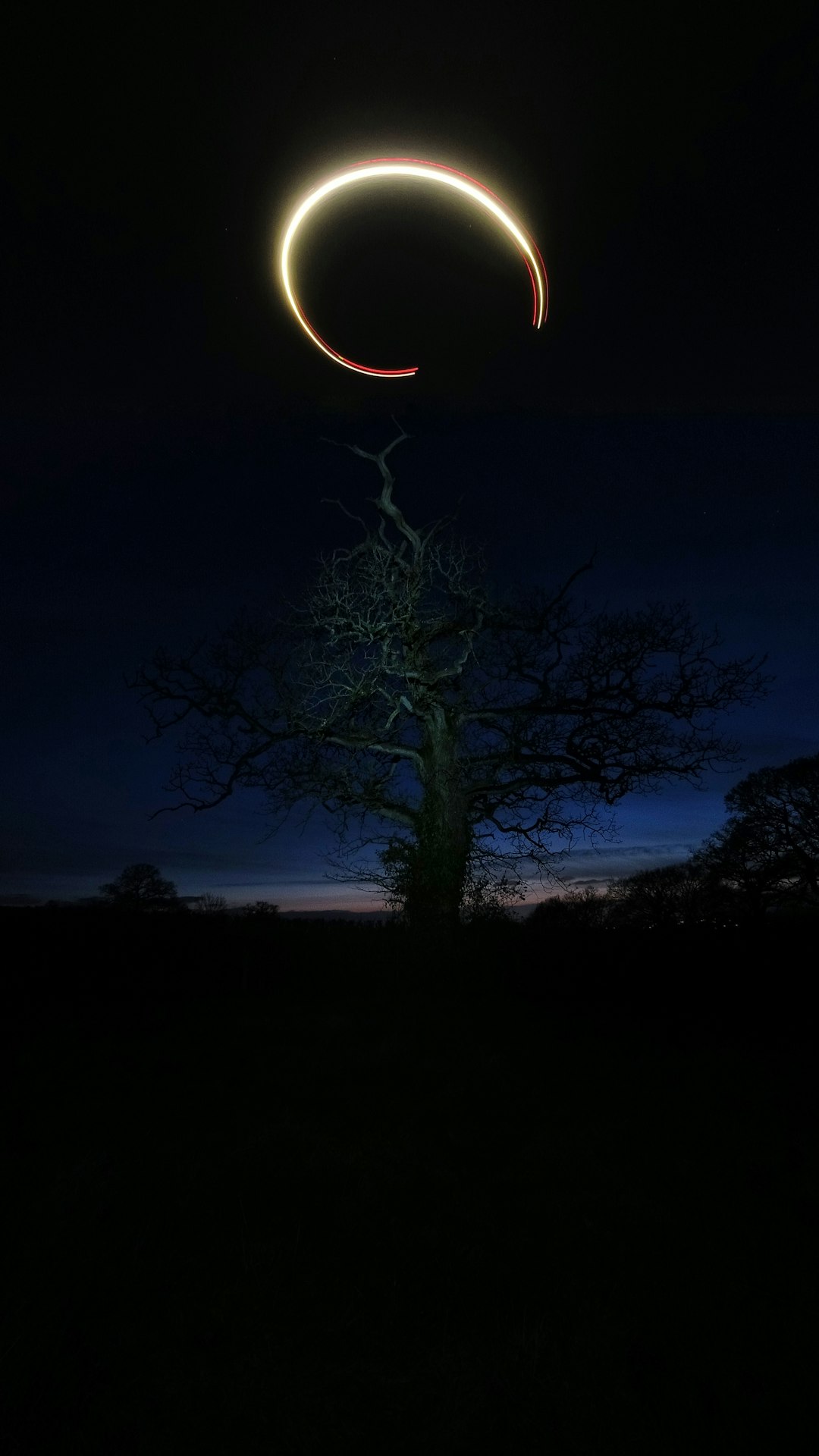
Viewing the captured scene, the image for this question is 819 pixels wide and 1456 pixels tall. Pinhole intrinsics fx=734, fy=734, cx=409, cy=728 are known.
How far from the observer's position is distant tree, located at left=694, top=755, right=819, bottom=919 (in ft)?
75.3

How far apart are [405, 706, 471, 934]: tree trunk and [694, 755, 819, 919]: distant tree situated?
1121 centimetres

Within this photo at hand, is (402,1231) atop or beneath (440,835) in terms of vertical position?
beneath

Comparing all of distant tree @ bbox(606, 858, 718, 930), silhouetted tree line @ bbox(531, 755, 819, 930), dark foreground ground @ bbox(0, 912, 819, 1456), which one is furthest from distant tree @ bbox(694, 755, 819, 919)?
dark foreground ground @ bbox(0, 912, 819, 1456)

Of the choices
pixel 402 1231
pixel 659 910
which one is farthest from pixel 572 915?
pixel 402 1231

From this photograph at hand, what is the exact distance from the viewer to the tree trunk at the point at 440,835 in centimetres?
1416

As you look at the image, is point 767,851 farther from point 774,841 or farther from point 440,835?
point 440,835

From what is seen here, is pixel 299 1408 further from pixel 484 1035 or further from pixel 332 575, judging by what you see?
pixel 332 575

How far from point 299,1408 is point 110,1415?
0.65 meters

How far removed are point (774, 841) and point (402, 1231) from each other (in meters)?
23.2

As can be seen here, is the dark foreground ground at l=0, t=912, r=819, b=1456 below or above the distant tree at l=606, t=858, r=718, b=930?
below

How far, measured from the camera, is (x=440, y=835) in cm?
1505

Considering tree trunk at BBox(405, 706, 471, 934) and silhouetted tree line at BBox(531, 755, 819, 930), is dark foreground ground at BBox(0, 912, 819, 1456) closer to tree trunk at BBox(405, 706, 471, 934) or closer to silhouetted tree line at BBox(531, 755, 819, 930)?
tree trunk at BBox(405, 706, 471, 934)

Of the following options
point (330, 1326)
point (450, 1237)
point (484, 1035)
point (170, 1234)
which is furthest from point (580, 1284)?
point (484, 1035)

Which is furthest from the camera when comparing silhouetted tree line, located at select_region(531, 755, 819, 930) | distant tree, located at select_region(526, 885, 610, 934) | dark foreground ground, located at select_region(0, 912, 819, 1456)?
silhouetted tree line, located at select_region(531, 755, 819, 930)
